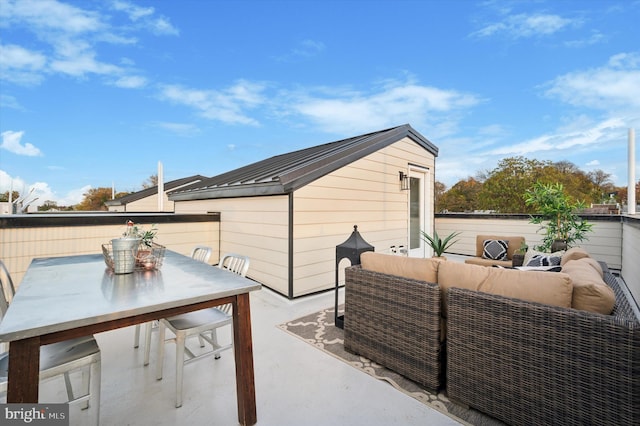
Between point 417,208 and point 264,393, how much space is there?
18.0 feet

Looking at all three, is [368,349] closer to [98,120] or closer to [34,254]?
[34,254]

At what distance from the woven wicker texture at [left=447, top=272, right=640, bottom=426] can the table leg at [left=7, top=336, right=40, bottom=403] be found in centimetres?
209

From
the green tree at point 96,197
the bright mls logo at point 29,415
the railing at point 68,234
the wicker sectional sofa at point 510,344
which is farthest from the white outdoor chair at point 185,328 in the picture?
the green tree at point 96,197

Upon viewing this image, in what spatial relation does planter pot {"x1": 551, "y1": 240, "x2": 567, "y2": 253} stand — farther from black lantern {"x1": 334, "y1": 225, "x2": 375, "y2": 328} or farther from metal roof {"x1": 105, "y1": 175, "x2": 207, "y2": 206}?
metal roof {"x1": 105, "y1": 175, "x2": 207, "y2": 206}

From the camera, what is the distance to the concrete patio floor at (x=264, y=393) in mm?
1713

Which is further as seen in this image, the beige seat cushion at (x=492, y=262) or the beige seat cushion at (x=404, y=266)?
the beige seat cushion at (x=492, y=262)

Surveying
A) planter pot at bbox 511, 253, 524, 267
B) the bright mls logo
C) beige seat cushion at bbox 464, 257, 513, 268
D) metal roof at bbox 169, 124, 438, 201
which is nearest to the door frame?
metal roof at bbox 169, 124, 438, 201

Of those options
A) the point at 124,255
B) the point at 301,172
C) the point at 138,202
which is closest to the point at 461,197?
the point at 301,172

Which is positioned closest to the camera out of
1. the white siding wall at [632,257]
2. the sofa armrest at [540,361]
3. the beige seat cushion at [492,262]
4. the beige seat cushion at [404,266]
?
the sofa armrest at [540,361]

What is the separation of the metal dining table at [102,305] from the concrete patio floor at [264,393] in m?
0.30

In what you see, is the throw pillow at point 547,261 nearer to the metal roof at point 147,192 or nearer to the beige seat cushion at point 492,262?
the beige seat cushion at point 492,262

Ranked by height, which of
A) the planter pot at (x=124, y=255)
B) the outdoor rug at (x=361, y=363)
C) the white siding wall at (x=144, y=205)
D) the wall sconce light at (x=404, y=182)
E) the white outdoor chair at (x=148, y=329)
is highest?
the wall sconce light at (x=404, y=182)

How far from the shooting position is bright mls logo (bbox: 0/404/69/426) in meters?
1.06

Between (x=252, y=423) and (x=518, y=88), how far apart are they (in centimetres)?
1129
